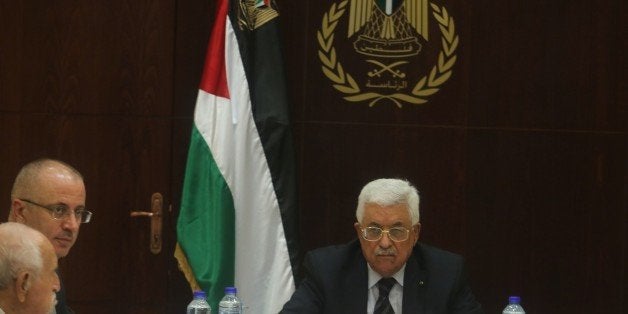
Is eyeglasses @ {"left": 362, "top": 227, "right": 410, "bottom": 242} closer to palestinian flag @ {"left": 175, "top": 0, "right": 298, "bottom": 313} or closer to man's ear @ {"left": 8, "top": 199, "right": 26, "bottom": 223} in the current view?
man's ear @ {"left": 8, "top": 199, "right": 26, "bottom": 223}

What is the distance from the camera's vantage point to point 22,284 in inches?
114

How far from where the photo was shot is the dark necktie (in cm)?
411

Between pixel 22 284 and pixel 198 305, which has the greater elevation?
pixel 22 284

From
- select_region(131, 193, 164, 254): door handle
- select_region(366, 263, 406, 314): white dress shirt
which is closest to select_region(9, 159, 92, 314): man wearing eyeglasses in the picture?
select_region(366, 263, 406, 314): white dress shirt

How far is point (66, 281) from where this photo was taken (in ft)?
19.4

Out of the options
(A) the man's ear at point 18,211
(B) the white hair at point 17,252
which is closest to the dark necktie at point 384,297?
(A) the man's ear at point 18,211

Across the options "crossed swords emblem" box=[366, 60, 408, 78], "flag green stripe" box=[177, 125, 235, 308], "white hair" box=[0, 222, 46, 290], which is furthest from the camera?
"crossed swords emblem" box=[366, 60, 408, 78]

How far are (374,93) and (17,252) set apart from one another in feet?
11.1

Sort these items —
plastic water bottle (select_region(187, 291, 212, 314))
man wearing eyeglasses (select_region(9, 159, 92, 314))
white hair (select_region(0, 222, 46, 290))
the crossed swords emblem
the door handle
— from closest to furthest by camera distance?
white hair (select_region(0, 222, 46, 290)) → man wearing eyeglasses (select_region(9, 159, 92, 314)) → plastic water bottle (select_region(187, 291, 212, 314)) → the door handle → the crossed swords emblem

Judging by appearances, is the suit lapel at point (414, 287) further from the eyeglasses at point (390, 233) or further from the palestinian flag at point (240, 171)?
the palestinian flag at point (240, 171)

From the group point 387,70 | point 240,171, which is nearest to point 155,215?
point 240,171

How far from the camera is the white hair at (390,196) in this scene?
13.6 ft

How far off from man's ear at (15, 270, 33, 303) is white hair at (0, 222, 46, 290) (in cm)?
1

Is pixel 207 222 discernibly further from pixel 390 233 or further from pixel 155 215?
pixel 390 233
